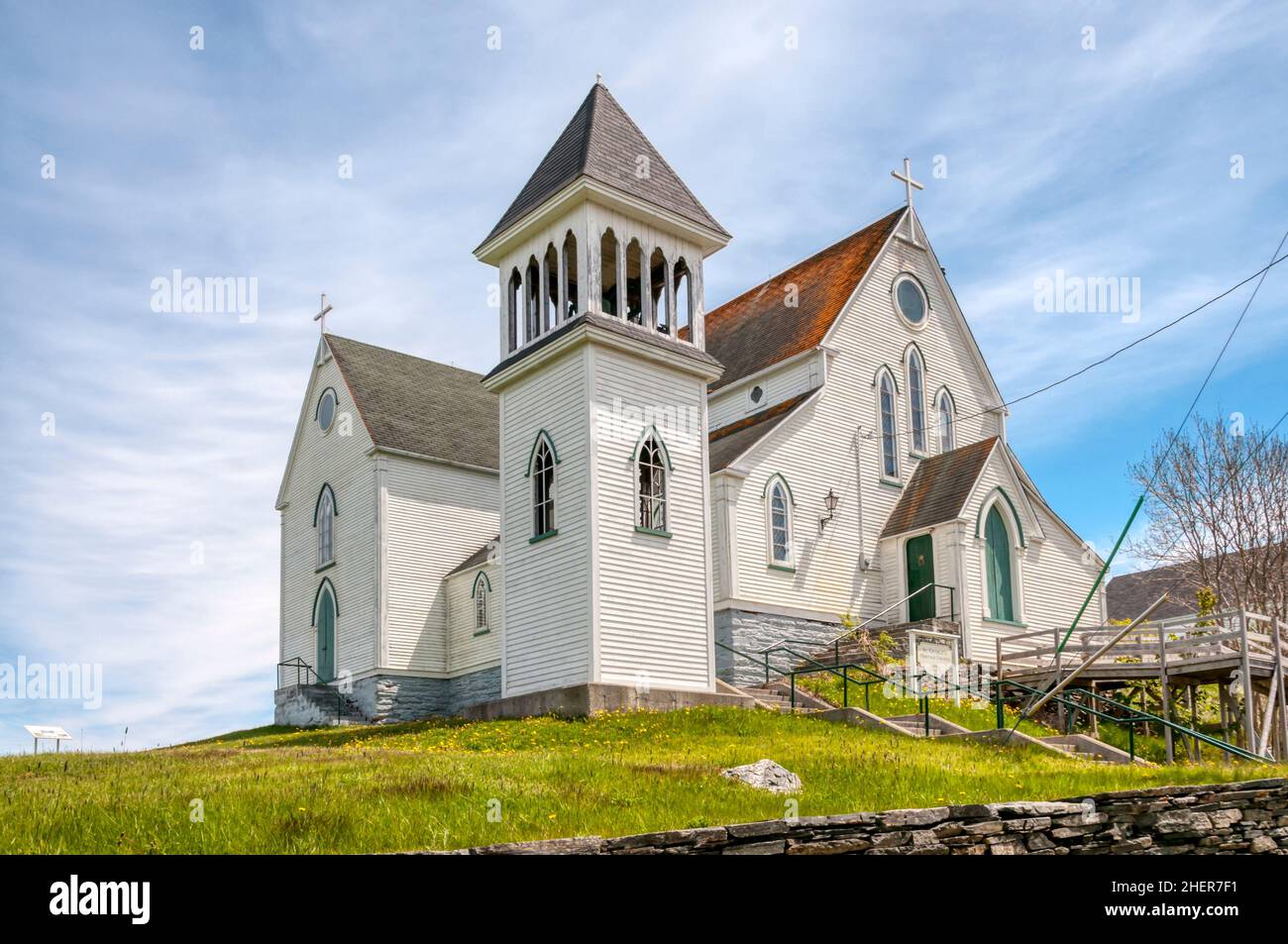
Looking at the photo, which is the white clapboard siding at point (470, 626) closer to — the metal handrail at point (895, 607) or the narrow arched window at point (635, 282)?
the metal handrail at point (895, 607)

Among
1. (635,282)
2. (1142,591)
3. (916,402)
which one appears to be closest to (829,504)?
(916,402)

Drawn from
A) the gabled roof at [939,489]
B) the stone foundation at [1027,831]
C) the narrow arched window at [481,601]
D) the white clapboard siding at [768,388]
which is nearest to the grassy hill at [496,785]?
the stone foundation at [1027,831]

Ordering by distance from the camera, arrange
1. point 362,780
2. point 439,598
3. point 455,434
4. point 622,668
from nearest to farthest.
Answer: point 362,780 → point 622,668 → point 439,598 → point 455,434

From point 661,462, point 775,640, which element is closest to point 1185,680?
point 775,640

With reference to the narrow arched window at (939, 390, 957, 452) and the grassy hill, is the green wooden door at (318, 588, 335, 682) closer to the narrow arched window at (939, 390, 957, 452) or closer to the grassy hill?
the grassy hill

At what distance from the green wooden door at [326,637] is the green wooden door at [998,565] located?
1716 cm

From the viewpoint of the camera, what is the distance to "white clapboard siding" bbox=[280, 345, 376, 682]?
33.7 m

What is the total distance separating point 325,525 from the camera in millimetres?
36531

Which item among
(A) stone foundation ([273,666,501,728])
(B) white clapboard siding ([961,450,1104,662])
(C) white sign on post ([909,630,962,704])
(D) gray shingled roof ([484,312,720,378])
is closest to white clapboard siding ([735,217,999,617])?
(B) white clapboard siding ([961,450,1104,662])

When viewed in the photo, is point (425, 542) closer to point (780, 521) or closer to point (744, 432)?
point (744, 432)

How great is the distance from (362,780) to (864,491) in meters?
20.5

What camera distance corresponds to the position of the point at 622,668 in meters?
22.1

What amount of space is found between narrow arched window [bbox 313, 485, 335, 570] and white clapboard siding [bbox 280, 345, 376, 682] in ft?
0.85

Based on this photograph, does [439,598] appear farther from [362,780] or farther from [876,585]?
[362,780]
